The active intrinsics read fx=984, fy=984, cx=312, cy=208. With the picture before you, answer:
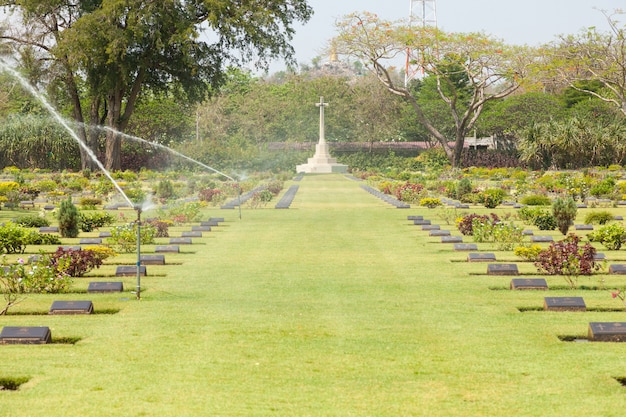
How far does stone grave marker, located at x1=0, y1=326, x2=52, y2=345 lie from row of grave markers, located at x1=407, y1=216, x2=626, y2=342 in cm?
Result: 530

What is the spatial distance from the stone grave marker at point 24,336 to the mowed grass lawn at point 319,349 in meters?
0.13

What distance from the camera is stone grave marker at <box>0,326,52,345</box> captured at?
9352 millimetres

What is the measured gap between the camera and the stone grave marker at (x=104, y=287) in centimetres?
1296

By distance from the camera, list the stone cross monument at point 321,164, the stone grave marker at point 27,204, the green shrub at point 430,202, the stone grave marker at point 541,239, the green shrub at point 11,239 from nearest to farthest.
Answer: the green shrub at point 11,239 → the stone grave marker at point 541,239 → the green shrub at point 430,202 → the stone grave marker at point 27,204 → the stone cross monument at point 321,164

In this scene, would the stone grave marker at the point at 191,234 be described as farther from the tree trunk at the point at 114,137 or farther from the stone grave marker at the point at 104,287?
the tree trunk at the point at 114,137

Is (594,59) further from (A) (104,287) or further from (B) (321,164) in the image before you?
(A) (104,287)

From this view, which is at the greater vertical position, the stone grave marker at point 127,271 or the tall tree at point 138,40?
the tall tree at point 138,40

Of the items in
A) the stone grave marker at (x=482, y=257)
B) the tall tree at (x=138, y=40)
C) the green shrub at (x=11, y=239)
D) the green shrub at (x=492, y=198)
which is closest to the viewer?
the stone grave marker at (x=482, y=257)

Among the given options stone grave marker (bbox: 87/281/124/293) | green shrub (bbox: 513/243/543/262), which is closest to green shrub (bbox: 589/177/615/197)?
green shrub (bbox: 513/243/543/262)

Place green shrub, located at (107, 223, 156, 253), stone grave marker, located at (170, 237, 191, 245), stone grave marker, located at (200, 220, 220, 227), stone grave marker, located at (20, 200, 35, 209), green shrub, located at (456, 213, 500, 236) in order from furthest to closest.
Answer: stone grave marker, located at (20, 200, 35, 209)
stone grave marker, located at (200, 220, 220, 227)
green shrub, located at (456, 213, 500, 236)
stone grave marker, located at (170, 237, 191, 245)
green shrub, located at (107, 223, 156, 253)

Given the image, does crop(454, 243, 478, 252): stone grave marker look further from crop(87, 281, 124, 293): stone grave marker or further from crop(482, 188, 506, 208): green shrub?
crop(482, 188, 506, 208): green shrub

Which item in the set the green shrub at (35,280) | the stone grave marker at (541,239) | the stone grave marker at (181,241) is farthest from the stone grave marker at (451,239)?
the green shrub at (35,280)

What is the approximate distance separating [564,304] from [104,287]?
5.90 metres

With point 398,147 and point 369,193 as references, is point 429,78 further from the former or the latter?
point 369,193
